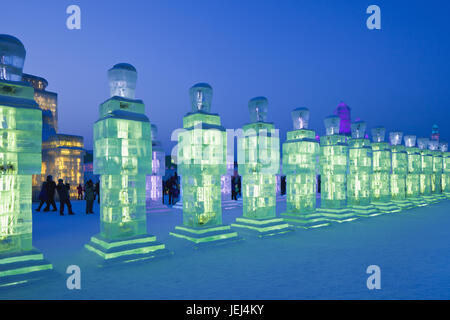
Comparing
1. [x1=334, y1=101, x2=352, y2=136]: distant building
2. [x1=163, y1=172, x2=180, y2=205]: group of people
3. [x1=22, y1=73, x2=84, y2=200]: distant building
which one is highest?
[x1=334, y1=101, x2=352, y2=136]: distant building

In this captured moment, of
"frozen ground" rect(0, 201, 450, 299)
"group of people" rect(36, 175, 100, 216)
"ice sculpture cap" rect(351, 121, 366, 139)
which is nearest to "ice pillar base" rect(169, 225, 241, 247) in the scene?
"frozen ground" rect(0, 201, 450, 299)

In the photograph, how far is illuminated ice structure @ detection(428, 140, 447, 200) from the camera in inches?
590

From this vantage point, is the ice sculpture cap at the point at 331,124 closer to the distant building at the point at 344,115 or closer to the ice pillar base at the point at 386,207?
the ice pillar base at the point at 386,207

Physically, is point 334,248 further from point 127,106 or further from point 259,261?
point 127,106

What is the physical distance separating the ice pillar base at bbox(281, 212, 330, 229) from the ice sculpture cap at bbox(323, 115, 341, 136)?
9.36 feet

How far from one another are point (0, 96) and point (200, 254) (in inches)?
159

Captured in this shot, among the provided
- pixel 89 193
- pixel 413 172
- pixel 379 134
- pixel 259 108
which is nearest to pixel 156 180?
Result: pixel 89 193

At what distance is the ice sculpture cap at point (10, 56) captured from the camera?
13.3 ft

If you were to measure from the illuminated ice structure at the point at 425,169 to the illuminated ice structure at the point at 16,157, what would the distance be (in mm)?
16128

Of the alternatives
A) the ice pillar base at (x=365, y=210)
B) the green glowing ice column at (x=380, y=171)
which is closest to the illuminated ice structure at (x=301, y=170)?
the ice pillar base at (x=365, y=210)

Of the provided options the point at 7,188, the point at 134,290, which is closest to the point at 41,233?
the point at 7,188

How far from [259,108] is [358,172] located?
5247 mm

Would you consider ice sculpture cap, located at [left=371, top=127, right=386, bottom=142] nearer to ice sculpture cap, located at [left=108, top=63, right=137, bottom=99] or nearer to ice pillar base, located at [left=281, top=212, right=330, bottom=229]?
ice pillar base, located at [left=281, top=212, right=330, bottom=229]

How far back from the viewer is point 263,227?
6617mm
